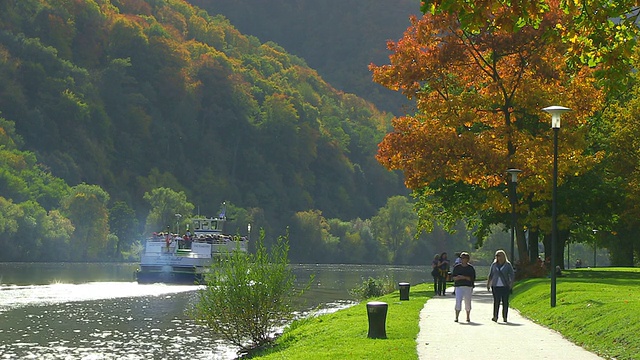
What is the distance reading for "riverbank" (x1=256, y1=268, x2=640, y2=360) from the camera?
19.2 m

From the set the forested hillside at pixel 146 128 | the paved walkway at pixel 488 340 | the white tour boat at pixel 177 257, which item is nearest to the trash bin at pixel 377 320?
the paved walkway at pixel 488 340

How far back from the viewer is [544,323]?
82.4 feet

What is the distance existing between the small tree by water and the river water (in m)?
1.60

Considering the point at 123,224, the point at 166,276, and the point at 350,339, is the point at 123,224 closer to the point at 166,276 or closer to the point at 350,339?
the point at 166,276

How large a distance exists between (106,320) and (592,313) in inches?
934

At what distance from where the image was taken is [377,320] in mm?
21500

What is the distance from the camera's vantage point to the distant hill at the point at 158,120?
142500 mm

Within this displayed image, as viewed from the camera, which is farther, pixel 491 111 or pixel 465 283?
pixel 491 111

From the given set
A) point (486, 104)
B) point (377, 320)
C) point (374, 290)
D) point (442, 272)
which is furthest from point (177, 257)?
point (377, 320)

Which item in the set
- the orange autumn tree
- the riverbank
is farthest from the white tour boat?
the riverbank

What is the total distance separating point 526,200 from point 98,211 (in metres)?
80.7

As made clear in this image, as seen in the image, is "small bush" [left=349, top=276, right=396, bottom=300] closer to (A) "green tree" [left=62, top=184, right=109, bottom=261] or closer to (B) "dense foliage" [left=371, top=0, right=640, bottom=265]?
Result: (B) "dense foliage" [left=371, top=0, right=640, bottom=265]

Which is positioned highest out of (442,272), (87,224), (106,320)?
(87,224)

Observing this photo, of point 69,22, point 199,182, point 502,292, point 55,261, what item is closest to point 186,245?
point 55,261
